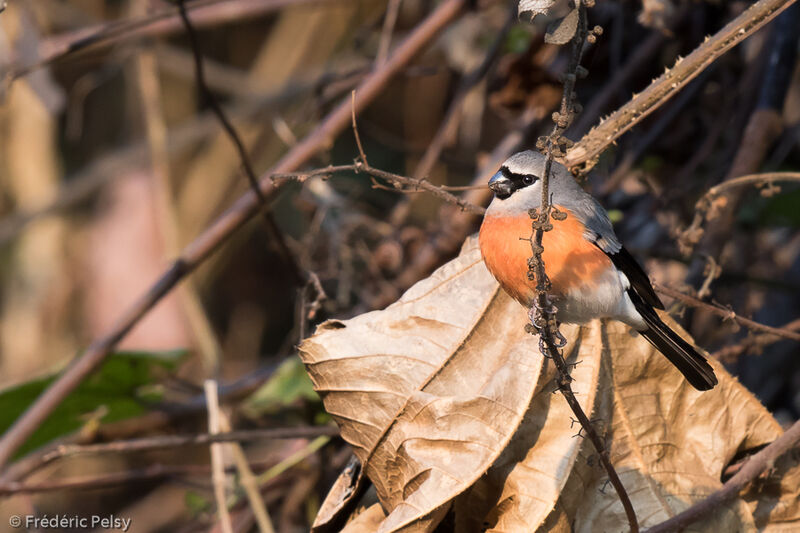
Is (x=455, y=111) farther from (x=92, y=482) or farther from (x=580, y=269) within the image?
(x=92, y=482)

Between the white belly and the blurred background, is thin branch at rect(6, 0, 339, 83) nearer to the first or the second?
the blurred background

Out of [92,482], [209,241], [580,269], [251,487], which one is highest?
[209,241]

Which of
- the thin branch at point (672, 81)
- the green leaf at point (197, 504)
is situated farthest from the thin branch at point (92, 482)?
the thin branch at point (672, 81)

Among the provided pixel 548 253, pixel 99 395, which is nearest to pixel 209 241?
pixel 99 395

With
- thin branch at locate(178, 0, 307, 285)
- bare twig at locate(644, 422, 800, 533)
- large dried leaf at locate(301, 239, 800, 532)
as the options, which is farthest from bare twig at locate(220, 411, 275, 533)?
bare twig at locate(644, 422, 800, 533)

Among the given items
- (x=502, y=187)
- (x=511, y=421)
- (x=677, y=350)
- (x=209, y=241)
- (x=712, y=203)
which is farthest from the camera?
(x=209, y=241)

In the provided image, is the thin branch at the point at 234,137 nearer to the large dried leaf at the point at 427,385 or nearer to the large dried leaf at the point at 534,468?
the large dried leaf at the point at 427,385
